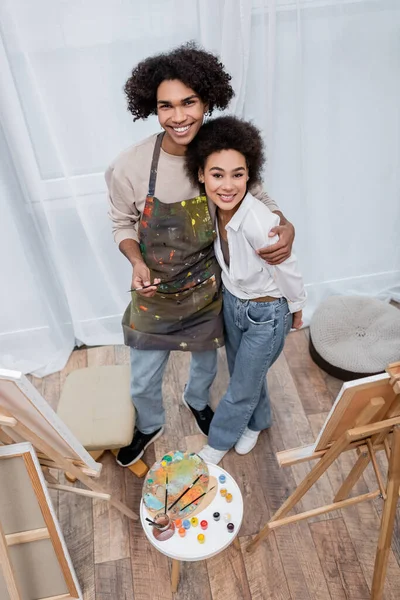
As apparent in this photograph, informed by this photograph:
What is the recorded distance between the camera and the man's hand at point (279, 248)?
1.48 m

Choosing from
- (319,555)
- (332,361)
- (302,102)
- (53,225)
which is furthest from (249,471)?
(302,102)

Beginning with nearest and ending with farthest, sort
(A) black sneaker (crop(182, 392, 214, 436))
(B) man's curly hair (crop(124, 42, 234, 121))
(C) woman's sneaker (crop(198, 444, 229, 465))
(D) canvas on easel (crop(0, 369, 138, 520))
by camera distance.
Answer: (D) canvas on easel (crop(0, 369, 138, 520)) < (B) man's curly hair (crop(124, 42, 234, 121)) < (C) woman's sneaker (crop(198, 444, 229, 465)) < (A) black sneaker (crop(182, 392, 214, 436))

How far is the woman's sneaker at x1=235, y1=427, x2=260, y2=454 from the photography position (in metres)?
2.18

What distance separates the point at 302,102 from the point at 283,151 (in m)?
0.22

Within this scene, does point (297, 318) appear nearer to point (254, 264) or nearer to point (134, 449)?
point (254, 264)

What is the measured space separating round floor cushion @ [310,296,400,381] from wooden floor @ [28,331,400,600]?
1.00 feet

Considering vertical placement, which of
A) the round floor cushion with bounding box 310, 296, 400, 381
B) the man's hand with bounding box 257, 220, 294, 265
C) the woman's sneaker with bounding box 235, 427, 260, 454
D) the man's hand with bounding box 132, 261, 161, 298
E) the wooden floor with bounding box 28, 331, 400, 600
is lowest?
the wooden floor with bounding box 28, 331, 400, 600

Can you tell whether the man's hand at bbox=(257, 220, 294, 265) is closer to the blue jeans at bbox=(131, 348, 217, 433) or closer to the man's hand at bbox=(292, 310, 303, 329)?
the man's hand at bbox=(292, 310, 303, 329)

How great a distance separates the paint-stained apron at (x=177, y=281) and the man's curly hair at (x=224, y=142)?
11 cm

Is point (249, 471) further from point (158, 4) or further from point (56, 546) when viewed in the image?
point (158, 4)

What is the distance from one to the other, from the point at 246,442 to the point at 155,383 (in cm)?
48

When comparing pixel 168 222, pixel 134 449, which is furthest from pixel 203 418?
pixel 168 222

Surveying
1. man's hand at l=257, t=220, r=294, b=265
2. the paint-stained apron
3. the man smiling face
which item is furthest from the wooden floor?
the man smiling face

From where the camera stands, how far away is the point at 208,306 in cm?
181
